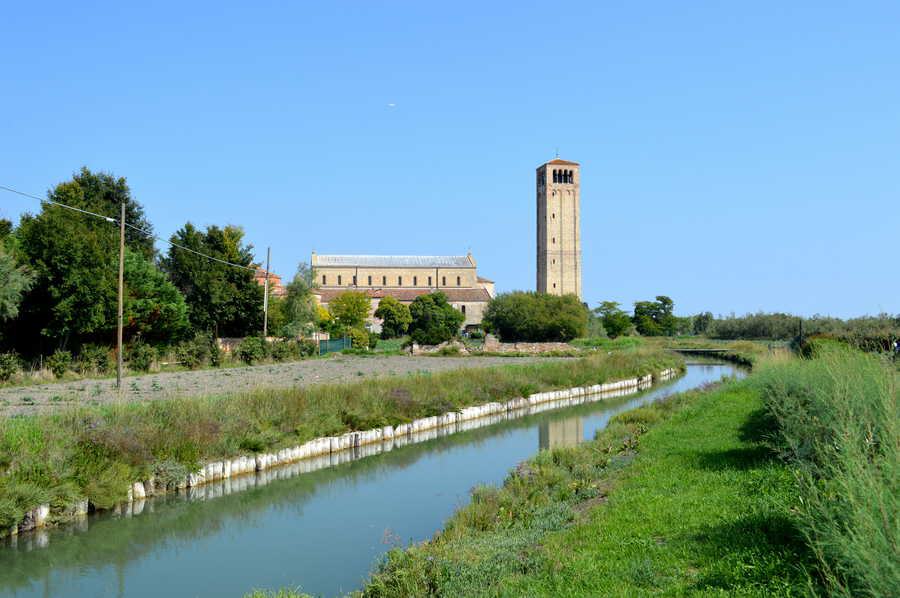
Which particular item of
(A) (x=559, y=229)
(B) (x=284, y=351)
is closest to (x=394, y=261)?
(A) (x=559, y=229)

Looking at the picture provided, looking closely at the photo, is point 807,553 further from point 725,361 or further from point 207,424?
point 725,361

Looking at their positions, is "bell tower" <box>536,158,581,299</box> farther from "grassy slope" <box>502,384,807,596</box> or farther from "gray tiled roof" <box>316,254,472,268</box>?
"grassy slope" <box>502,384,807,596</box>

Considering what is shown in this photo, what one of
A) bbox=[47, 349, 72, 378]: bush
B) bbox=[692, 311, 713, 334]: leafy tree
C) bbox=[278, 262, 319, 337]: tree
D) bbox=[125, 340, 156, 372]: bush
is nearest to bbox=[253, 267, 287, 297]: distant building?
bbox=[278, 262, 319, 337]: tree

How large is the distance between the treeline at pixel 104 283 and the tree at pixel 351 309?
2660 cm

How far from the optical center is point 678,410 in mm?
20562

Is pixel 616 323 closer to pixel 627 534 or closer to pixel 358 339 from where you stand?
pixel 358 339

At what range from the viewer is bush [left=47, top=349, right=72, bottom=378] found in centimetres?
2730

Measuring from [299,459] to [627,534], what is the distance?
10.2 meters

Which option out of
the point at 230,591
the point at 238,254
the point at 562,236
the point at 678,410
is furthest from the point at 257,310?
the point at 562,236

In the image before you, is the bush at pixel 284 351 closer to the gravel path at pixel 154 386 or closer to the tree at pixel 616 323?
the gravel path at pixel 154 386

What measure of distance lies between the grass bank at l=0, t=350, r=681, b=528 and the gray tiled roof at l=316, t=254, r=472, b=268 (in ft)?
263

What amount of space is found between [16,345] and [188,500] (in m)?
20.6

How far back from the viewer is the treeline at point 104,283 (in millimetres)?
28359

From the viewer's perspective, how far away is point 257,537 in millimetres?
11312
